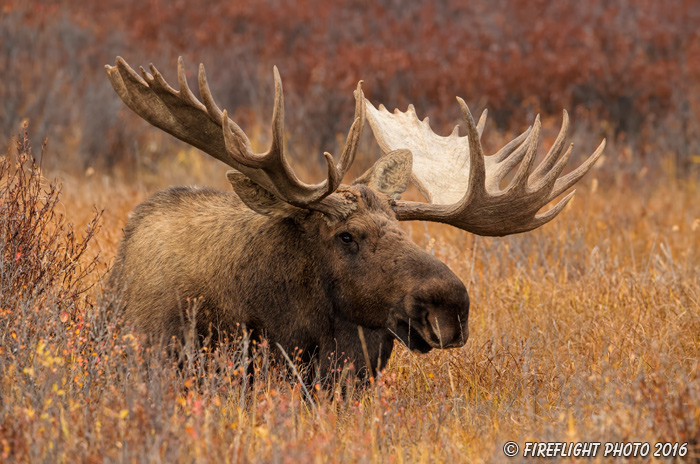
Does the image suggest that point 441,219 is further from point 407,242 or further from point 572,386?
point 572,386

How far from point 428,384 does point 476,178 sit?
96cm

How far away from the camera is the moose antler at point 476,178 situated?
406 centimetres

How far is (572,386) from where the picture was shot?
12.5ft

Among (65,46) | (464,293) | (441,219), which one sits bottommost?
(464,293)

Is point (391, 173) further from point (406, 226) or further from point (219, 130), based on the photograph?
point (406, 226)

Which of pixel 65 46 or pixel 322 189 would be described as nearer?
pixel 322 189

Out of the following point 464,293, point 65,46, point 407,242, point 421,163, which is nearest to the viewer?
point 464,293

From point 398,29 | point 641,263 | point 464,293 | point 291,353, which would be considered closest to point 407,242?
point 464,293

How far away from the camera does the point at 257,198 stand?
150 inches

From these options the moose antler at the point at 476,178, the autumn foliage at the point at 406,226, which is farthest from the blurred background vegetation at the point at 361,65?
the moose antler at the point at 476,178

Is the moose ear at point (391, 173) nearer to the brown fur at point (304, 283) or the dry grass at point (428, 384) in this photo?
the brown fur at point (304, 283)

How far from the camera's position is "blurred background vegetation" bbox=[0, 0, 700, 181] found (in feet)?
36.7

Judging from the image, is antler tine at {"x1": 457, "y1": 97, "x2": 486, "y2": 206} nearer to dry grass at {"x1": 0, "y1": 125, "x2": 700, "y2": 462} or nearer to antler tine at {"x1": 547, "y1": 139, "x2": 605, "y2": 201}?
antler tine at {"x1": 547, "y1": 139, "x2": 605, "y2": 201}

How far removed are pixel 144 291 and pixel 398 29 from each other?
12147mm
